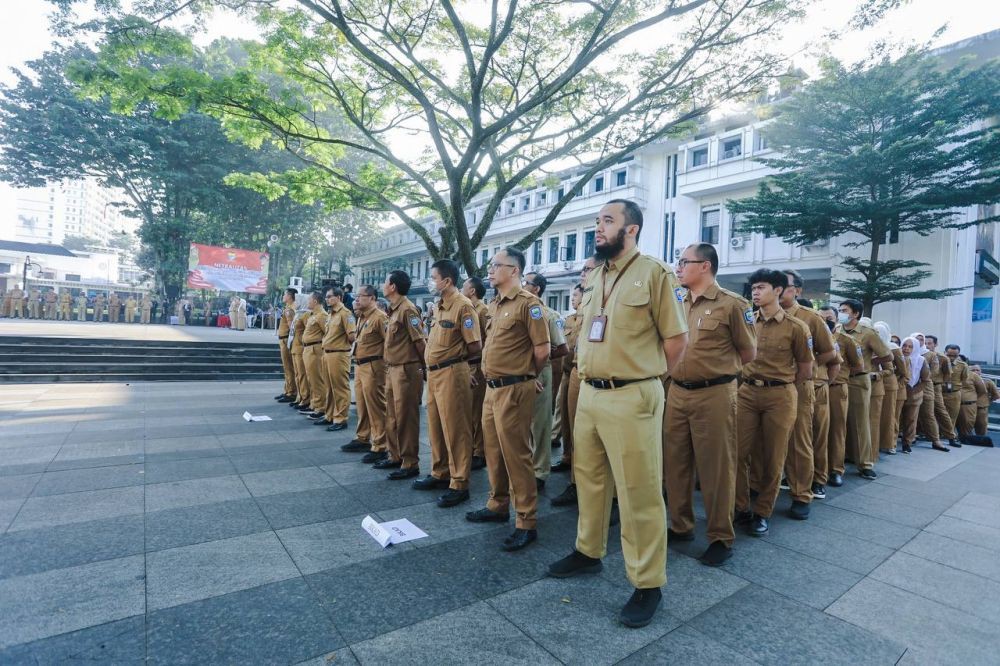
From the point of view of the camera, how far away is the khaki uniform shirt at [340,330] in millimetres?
7012

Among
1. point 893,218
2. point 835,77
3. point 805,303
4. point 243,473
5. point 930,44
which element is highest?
point 930,44

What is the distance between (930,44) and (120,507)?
21.3 m

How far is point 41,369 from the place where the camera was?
10.5 m

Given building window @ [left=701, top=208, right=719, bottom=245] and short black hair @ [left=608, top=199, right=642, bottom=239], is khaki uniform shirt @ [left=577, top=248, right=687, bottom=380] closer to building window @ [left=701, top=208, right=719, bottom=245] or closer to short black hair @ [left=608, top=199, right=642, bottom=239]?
short black hair @ [left=608, top=199, right=642, bottom=239]

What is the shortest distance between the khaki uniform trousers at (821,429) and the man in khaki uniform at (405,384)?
370 cm

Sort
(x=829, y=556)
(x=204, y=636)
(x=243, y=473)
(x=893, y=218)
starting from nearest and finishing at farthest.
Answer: (x=204, y=636) → (x=829, y=556) → (x=243, y=473) → (x=893, y=218)

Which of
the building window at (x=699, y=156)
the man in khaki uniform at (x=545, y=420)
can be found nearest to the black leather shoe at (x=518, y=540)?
the man in khaki uniform at (x=545, y=420)

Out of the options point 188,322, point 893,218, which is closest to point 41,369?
point 188,322

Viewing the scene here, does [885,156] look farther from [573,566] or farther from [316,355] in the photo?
[573,566]

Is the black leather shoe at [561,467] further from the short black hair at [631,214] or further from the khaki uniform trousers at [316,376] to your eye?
the khaki uniform trousers at [316,376]

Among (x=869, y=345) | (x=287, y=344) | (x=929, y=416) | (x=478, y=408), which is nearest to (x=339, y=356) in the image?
(x=478, y=408)

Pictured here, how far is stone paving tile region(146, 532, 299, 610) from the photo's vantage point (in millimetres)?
2627

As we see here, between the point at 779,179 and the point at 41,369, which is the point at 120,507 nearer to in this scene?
the point at 41,369

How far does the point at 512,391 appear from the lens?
359 centimetres
